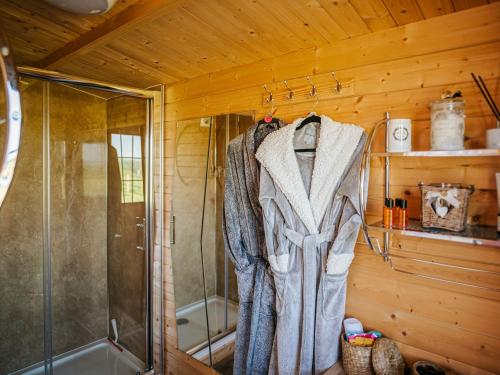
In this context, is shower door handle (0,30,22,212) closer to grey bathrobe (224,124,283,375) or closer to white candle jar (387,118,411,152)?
grey bathrobe (224,124,283,375)

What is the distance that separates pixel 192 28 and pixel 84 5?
44 cm

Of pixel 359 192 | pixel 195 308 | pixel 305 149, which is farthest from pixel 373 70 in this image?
pixel 195 308

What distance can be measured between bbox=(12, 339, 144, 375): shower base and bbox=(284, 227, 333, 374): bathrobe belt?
1.64 metres

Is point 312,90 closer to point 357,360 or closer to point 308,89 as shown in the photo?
point 308,89

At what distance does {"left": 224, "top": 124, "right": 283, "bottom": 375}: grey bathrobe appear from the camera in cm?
171

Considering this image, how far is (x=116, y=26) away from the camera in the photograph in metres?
1.54

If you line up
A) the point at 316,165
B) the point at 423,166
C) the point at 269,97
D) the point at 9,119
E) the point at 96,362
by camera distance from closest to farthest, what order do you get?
1. the point at 9,119
2. the point at 423,166
3. the point at 316,165
4. the point at 269,97
5. the point at 96,362

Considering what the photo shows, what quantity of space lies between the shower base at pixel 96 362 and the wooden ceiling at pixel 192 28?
84.2 inches

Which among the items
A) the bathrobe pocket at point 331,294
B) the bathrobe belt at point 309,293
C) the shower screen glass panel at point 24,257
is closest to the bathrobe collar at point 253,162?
the bathrobe belt at point 309,293

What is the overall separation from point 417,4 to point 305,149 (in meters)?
0.70

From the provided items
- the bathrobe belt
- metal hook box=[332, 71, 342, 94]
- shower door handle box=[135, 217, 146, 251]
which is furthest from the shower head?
shower door handle box=[135, 217, 146, 251]

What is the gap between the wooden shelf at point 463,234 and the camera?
107 centimetres

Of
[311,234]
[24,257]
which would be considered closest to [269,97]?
[311,234]

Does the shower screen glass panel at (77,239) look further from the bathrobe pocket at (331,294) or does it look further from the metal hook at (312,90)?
the bathrobe pocket at (331,294)
